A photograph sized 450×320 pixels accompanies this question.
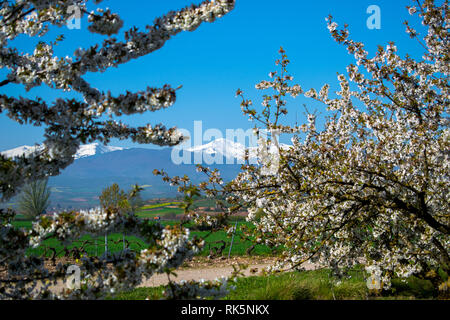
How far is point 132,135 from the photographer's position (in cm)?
355

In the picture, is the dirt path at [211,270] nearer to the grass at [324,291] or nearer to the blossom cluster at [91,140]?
the grass at [324,291]

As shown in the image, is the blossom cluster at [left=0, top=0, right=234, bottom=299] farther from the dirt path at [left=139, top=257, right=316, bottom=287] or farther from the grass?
the dirt path at [left=139, top=257, right=316, bottom=287]

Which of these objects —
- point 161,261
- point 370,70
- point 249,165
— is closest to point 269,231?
point 249,165

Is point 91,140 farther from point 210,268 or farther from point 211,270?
point 210,268

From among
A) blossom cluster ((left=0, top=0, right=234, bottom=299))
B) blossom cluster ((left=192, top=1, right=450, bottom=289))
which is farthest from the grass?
blossom cluster ((left=0, top=0, right=234, bottom=299))

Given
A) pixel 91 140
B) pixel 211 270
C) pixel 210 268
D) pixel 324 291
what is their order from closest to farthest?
pixel 91 140 → pixel 324 291 → pixel 211 270 → pixel 210 268

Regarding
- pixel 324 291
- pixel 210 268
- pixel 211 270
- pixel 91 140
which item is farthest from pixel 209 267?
pixel 91 140

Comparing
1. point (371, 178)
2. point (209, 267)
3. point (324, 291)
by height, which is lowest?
point (209, 267)

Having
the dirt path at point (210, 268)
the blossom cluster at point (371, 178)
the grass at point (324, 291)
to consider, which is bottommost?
Answer: the dirt path at point (210, 268)

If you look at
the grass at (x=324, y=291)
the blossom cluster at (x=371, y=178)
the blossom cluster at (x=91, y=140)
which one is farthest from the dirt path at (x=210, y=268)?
the blossom cluster at (x=91, y=140)

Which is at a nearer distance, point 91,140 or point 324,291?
point 91,140

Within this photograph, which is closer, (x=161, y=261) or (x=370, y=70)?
(x=161, y=261)
